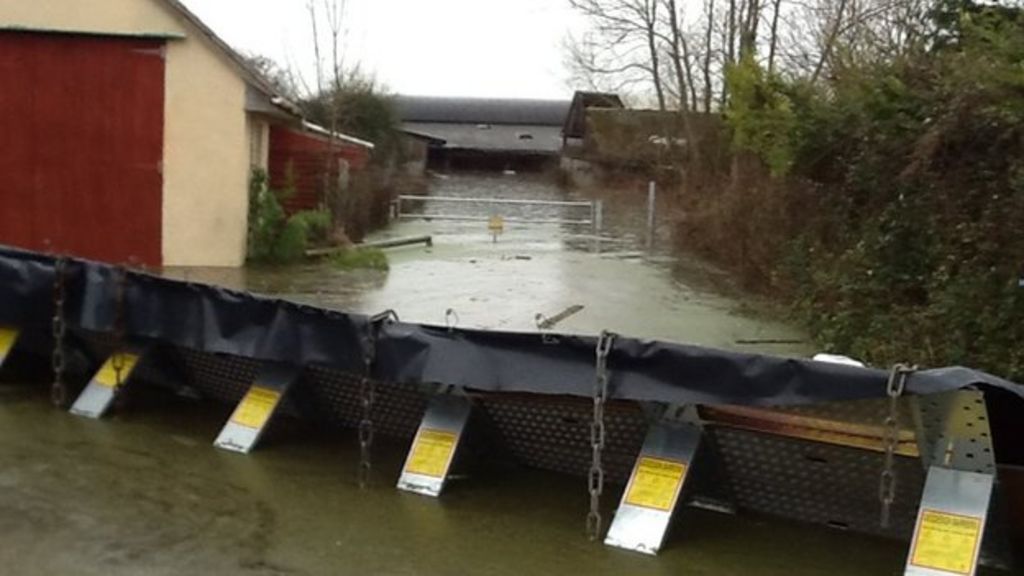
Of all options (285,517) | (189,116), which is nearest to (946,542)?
(285,517)

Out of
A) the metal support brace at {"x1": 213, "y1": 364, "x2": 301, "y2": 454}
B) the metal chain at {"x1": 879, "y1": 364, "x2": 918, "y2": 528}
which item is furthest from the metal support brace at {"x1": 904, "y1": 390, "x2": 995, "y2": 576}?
the metal support brace at {"x1": 213, "y1": 364, "x2": 301, "y2": 454}

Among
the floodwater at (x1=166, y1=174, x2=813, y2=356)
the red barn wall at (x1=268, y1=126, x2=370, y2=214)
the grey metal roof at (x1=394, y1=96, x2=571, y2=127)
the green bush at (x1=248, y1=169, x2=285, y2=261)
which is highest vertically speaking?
the grey metal roof at (x1=394, y1=96, x2=571, y2=127)

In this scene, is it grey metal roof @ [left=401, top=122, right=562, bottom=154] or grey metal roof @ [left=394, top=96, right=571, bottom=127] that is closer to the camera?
grey metal roof @ [left=401, top=122, right=562, bottom=154]

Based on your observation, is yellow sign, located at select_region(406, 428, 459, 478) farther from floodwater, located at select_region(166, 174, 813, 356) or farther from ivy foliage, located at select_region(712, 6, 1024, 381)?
ivy foliage, located at select_region(712, 6, 1024, 381)

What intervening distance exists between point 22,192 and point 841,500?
43.2ft

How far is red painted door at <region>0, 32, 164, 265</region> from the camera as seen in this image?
16.0 m

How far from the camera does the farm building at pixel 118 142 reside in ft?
52.4

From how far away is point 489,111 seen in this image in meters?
66.9

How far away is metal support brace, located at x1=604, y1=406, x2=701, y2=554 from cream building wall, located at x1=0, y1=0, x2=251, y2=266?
1135 centimetres

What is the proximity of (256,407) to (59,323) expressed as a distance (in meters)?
1.40

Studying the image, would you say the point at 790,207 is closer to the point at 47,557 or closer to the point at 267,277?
the point at 267,277

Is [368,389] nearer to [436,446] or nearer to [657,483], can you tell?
[436,446]

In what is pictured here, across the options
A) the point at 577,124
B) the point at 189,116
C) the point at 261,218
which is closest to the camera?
the point at 189,116

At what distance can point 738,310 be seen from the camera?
14227mm
